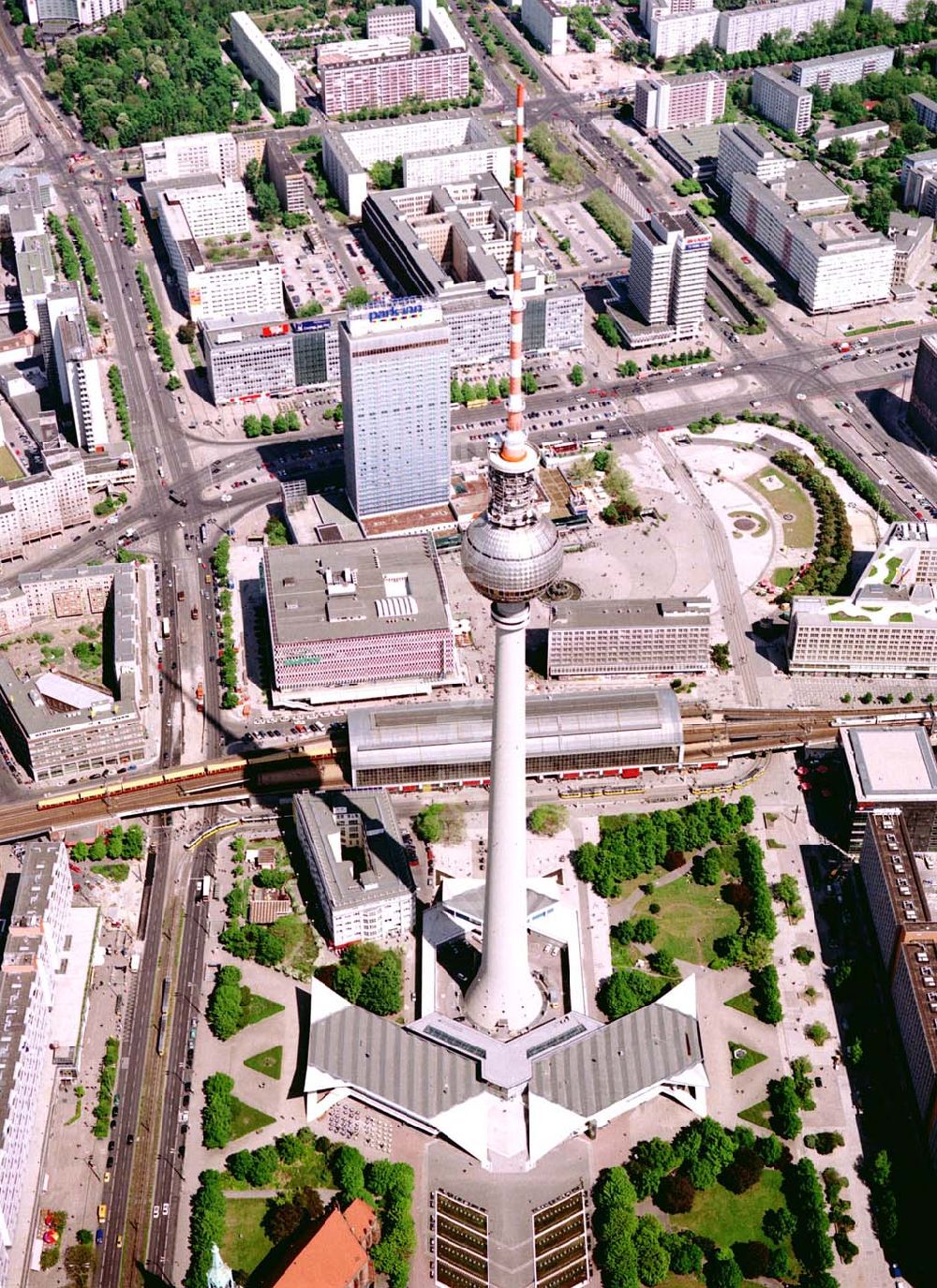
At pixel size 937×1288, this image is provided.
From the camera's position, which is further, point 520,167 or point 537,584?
point 537,584

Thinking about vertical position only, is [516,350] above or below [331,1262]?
above

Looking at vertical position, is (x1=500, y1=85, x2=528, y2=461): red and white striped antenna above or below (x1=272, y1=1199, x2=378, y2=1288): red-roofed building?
above

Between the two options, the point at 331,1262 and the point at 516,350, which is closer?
the point at 516,350

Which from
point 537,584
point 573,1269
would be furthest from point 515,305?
point 573,1269

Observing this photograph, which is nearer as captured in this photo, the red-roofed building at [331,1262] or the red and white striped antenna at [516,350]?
the red and white striped antenna at [516,350]

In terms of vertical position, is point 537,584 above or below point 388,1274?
above

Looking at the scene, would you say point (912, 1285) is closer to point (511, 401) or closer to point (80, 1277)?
point (80, 1277)

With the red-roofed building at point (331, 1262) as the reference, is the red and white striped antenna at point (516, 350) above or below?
above

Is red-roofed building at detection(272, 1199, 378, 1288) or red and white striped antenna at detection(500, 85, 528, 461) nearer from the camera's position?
red and white striped antenna at detection(500, 85, 528, 461)
